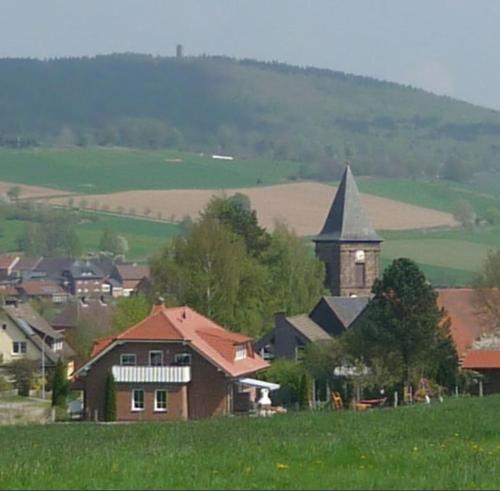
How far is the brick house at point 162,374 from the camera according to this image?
5484 cm

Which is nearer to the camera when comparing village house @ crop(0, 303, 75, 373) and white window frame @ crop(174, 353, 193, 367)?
white window frame @ crop(174, 353, 193, 367)

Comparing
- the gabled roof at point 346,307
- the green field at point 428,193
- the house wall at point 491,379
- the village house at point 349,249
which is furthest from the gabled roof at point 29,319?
the green field at point 428,193

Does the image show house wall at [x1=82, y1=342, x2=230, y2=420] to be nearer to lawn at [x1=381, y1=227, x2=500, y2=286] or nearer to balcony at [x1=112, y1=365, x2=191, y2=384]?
balcony at [x1=112, y1=365, x2=191, y2=384]

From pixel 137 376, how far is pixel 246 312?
1624 cm

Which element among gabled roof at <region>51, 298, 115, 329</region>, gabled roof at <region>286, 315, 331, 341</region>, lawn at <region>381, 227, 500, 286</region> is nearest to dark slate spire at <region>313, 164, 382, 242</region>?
gabled roof at <region>51, 298, 115, 329</region>

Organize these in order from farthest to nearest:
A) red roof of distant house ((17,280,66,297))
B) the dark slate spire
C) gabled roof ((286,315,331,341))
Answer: red roof of distant house ((17,280,66,297)), the dark slate spire, gabled roof ((286,315,331,341))

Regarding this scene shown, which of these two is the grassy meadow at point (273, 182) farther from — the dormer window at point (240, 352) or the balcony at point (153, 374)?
the balcony at point (153, 374)

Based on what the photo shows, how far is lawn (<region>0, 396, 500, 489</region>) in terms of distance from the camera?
16562 mm

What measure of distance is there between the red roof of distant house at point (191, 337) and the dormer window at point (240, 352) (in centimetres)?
13

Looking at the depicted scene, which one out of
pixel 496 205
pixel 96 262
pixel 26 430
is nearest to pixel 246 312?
pixel 26 430

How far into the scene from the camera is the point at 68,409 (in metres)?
56.8

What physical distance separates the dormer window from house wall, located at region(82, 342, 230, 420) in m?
1.93

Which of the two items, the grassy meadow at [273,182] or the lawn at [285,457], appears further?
the grassy meadow at [273,182]

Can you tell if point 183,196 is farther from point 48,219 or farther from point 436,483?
point 436,483
